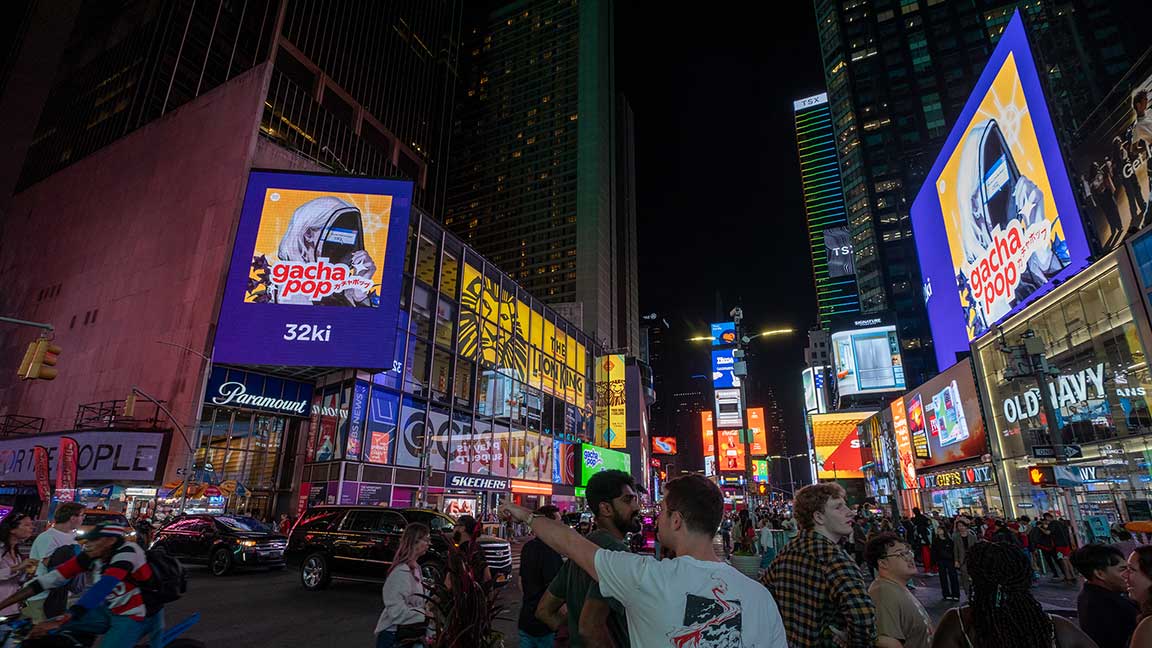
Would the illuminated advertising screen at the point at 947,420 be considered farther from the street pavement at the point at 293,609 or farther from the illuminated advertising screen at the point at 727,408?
the street pavement at the point at 293,609

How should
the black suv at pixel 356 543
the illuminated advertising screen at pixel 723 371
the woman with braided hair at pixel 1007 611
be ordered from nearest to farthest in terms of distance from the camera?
1. the woman with braided hair at pixel 1007 611
2. the black suv at pixel 356 543
3. the illuminated advertising screen at pixel 723 371

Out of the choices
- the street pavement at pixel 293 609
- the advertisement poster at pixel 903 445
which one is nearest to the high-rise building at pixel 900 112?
the advertisement poster at pixel 903 445

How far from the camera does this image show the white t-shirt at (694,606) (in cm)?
188

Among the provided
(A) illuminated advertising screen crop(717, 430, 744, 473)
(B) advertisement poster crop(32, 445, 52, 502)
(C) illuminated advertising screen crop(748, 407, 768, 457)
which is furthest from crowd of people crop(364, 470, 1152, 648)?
(C) illuminated advertising screen crop(748, 407, 768, 457)

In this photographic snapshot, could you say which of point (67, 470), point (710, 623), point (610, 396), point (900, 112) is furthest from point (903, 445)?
point (900, 112)

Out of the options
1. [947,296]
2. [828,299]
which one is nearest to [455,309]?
[947,296]

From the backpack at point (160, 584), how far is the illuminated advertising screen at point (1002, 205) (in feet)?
89.0

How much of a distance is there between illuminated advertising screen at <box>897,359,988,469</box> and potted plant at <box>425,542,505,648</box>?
31572mm

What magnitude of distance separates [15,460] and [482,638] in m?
42.0

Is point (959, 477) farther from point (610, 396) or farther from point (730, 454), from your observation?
point (610, 396)

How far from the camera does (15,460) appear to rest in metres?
30.6

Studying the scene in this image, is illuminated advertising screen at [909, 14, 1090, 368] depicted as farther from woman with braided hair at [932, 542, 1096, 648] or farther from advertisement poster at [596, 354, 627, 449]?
advertisement poster at [596, 354, 627, 449]

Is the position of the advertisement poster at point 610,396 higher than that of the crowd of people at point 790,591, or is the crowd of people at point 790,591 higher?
the advertisement poster at point 610,396

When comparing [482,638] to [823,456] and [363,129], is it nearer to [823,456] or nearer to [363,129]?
[823,456]
